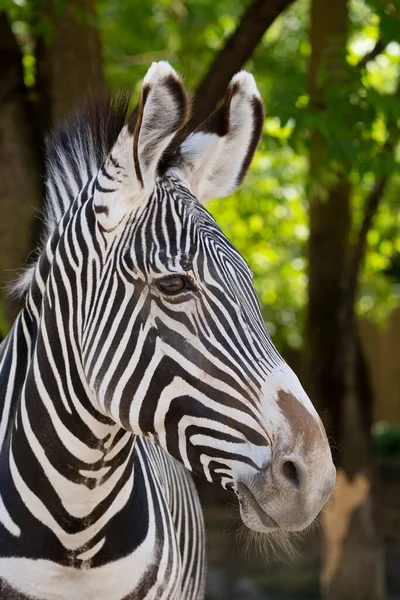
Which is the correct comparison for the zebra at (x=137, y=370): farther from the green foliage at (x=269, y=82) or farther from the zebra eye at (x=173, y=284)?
the green foliage at (x=269, y=82)

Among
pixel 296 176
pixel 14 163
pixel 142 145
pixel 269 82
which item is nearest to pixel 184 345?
pixel 142 145

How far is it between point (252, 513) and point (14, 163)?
3.97m

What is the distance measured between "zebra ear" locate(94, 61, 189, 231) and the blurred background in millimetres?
827

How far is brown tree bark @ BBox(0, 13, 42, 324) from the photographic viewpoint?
5.53m

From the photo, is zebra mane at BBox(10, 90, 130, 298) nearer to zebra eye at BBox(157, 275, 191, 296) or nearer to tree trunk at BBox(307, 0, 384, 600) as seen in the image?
zebra eye at BBox(157, 275, 191, 296)

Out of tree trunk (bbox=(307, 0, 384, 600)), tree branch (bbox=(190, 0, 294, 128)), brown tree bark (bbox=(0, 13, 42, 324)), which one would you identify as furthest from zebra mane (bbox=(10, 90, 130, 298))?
tree trunk (bbox=(307, 0, 384, 600))

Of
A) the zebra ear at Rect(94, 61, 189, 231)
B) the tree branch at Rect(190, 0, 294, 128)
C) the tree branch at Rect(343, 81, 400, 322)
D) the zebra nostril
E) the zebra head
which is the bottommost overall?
the zebra nostril

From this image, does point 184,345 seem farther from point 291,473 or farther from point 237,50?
point 237,50

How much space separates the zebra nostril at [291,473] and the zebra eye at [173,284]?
58 cm

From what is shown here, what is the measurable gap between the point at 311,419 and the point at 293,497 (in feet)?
0.70

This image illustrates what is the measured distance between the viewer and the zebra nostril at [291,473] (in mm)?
2252

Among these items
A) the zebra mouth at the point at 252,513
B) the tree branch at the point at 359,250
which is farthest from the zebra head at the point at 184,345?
the tree branch at the point at 359,250

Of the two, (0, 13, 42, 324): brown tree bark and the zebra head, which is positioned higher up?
(0, 13, 42, 324): brown tree bark

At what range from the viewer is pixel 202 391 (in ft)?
7.75
